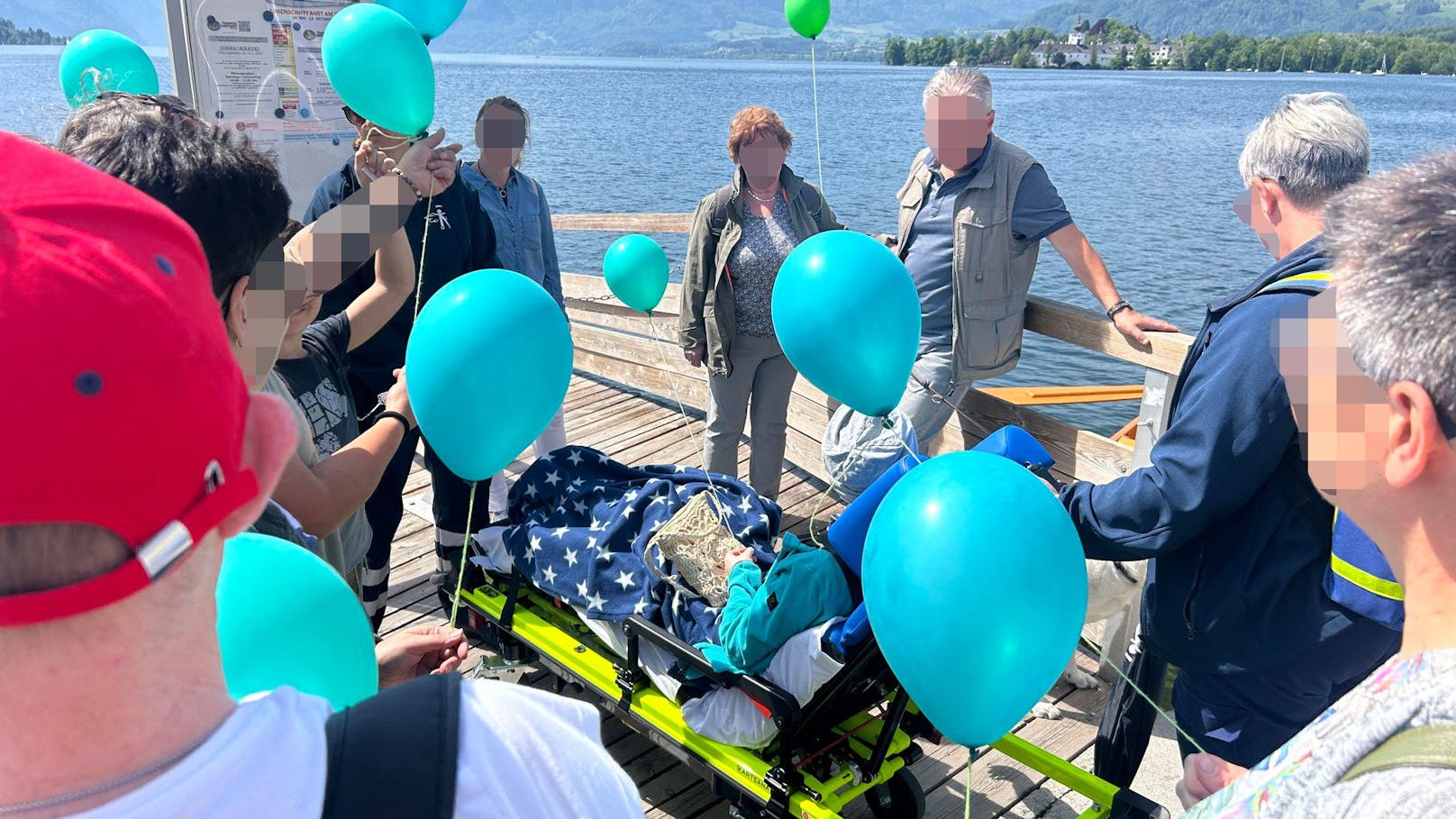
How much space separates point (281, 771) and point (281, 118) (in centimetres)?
429

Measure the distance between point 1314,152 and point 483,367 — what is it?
5.87ft

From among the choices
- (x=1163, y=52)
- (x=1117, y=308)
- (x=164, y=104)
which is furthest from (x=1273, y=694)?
(x=1163, y=52)

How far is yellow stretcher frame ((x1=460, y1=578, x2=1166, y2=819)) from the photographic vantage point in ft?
7.55

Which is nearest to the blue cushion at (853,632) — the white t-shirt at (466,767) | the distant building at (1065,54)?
the white t-shirt at (466,767)

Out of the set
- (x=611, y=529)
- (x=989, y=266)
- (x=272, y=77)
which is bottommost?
(x=611, y=529)

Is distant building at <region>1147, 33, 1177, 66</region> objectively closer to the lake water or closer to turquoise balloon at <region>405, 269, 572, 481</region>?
the lake water

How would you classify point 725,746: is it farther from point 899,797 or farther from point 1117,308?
point 1117,308

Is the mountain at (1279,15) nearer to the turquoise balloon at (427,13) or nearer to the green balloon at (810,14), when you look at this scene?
the green balloon at (810,14)

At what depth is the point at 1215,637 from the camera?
1908mm

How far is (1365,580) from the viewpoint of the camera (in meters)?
1.73

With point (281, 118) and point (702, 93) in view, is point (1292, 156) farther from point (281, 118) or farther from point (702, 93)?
point (702, 93)

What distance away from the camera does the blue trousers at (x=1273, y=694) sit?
181cm

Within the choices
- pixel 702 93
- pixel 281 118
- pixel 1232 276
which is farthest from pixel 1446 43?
pixel 281 118

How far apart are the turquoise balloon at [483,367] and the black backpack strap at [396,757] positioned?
1.47m
